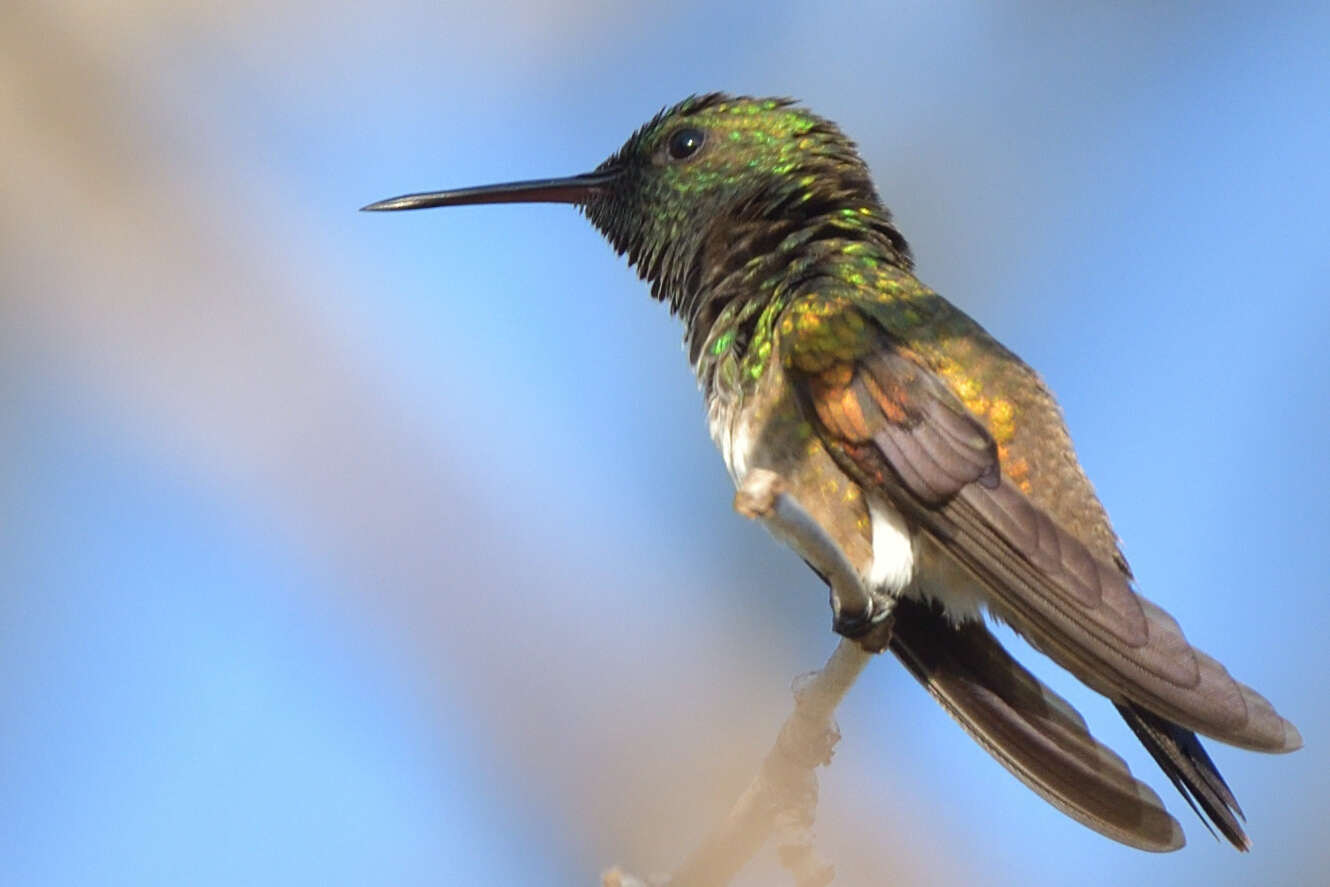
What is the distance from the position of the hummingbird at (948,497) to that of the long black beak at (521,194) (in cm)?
62

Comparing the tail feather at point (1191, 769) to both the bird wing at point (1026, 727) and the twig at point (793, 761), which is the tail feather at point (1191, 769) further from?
the twig at point (793, 761)

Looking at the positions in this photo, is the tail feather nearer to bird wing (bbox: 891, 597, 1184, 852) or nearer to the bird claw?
bird wing (bbox: 891, 597, 1184, 852)

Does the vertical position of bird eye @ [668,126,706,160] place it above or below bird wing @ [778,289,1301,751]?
above

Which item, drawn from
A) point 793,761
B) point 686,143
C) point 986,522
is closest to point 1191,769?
point 986,522

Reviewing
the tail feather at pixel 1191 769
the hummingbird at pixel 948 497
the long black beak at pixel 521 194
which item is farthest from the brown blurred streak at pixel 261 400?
the tail feather at pixel 1191 769

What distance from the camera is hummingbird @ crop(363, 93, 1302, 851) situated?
8.12 ft

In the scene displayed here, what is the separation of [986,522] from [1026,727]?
460 millimetres

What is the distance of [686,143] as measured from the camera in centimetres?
365

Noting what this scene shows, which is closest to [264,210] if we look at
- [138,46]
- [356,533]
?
[138,46]

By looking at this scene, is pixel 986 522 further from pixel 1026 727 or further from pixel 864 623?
pixel 1026 727

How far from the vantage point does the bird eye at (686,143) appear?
11.9 ft

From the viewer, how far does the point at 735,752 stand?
134 inches

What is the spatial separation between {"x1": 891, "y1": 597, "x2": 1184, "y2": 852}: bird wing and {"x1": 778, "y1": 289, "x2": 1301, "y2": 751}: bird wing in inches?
6.8

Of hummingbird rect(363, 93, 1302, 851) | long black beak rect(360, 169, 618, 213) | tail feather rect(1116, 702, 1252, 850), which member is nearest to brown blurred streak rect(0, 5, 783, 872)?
long black beak rect(360, 169, 618, 213)
